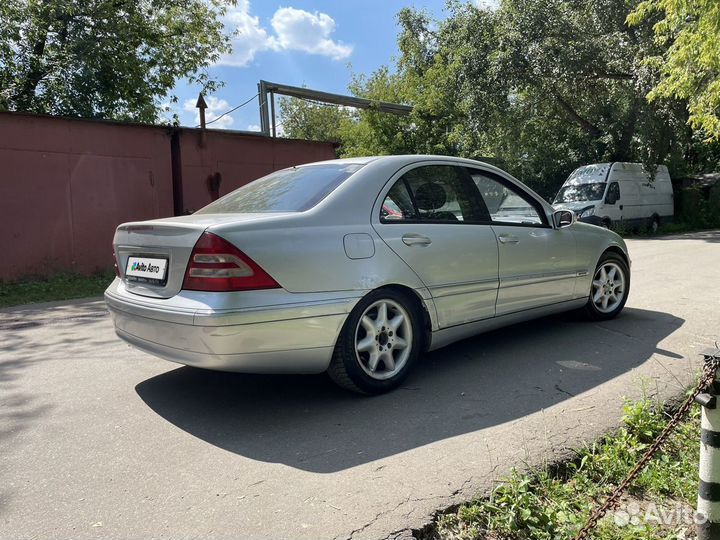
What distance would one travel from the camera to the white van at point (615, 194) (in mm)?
17297

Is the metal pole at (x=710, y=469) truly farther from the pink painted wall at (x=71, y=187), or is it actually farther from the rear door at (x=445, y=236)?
the pink painted wall at (x=71, y=187)

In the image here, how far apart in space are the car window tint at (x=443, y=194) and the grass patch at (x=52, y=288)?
22.3 ft

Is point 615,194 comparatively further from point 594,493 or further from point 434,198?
point 594,493

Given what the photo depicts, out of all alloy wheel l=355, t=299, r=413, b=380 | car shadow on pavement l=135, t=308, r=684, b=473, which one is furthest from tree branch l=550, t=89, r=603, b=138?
alloy wheel l=355, t=299, r=413, b=380

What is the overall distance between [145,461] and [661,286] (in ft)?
23.7

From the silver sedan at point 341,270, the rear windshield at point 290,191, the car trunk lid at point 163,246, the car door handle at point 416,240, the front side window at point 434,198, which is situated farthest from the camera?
the front side window at point 434,198

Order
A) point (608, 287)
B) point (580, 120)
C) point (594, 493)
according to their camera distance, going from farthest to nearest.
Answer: point (580, 120)
point (608, 287)
point (594, 493)

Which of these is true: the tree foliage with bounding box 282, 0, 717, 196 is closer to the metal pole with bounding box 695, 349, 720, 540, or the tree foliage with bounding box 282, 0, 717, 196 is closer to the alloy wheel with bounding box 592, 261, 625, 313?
the alloy wheel with bounding box 592, 261, 625, 313

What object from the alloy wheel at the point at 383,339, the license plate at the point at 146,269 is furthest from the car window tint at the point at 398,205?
the license plate at the point at 146,269

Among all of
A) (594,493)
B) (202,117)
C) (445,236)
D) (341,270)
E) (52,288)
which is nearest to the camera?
(594,493)

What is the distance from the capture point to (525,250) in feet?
15.4

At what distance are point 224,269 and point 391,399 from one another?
4.54ft

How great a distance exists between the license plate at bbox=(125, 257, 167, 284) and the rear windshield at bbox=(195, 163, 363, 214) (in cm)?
63

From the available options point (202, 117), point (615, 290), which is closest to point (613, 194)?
point (202, 117)
